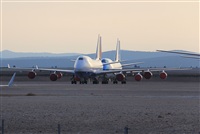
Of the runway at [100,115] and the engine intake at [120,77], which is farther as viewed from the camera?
the engine intake at [120,77]

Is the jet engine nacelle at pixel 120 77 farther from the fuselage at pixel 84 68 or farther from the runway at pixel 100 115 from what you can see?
the runway at pixel 100 115

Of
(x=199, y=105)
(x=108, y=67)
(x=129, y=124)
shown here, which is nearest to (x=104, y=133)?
(x=129, y=124)

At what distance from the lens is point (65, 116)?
3216cm

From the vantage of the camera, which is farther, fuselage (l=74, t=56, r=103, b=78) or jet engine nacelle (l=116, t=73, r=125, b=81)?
jet engine nacelle (l=116, t=73, r=125, b=81)

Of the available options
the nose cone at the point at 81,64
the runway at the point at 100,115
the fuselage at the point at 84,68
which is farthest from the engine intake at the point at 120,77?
the runway at the point at 100,115

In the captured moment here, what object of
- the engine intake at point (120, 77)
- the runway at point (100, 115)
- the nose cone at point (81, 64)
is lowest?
the engine intake at point (120, 77)

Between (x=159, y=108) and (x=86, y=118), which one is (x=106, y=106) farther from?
(x=86, y=118)

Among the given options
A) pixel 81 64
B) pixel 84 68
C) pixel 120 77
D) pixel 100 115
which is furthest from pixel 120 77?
pixel 100 115

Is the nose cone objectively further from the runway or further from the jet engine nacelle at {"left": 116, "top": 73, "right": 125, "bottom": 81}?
the runway

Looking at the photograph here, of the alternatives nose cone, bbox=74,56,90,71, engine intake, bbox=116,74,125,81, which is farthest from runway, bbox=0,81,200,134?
engine intake, bbox=116,74,125,81

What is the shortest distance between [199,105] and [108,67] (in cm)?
5144

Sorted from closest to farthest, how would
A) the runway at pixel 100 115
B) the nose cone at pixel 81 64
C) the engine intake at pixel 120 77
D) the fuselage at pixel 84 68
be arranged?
the runway at pixel 100 115 → the nose cone at pixel 81 64 → the fuselage at pixel 84 68 → the engine intake at pixel 120 77

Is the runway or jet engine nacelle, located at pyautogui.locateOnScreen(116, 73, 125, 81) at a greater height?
the runway

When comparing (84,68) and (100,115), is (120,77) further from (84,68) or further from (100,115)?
(100,115)
